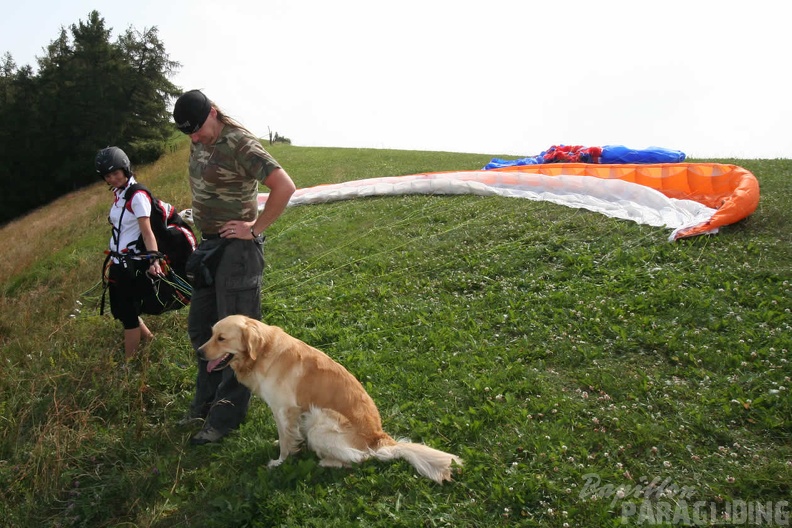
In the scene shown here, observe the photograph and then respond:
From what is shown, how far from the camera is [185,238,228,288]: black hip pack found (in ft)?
14.7

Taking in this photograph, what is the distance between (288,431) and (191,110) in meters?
2.71

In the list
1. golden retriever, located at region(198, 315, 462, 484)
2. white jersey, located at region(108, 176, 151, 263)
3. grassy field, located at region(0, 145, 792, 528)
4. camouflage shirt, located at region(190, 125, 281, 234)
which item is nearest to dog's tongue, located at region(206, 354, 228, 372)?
golden retriever, located at region(198, 315, 462, 484)

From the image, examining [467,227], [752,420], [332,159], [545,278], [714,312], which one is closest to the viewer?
[752,420]

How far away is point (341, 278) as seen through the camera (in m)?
8.55

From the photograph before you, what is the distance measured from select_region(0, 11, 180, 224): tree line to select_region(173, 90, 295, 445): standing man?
3315cm

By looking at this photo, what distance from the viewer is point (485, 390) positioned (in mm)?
5086

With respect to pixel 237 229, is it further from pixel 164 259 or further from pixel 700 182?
pixel 700 182

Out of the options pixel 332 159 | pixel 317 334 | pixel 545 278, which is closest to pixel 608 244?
pixel 545 278

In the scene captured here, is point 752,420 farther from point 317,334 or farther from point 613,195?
point 613,195

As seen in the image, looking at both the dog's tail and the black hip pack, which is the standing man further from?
the dog's tail

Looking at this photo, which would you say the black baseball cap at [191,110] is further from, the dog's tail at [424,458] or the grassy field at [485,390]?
the dog's tail at [424,458]

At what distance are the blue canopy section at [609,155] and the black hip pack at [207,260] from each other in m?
12.0

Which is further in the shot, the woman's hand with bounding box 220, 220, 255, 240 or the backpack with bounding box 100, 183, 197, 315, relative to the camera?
the backpack with bounding box 100, 183, 197, 315

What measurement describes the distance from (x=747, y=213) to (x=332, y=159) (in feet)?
59.2
